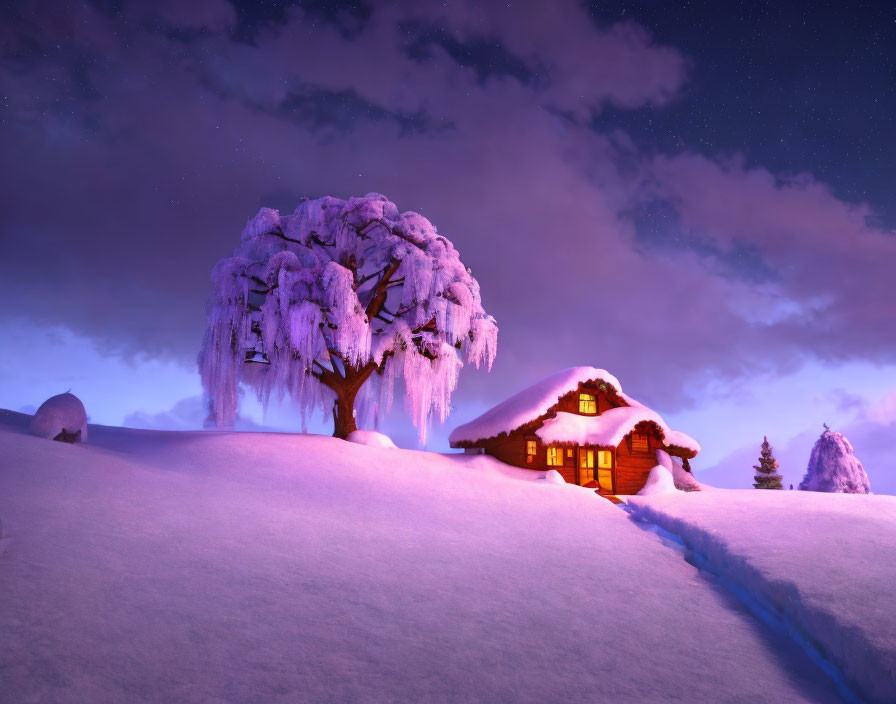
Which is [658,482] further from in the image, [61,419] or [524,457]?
[61,419]

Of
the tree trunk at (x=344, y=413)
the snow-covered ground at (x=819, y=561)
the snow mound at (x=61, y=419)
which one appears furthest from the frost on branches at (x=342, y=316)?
the snow-covered ground at (x=819, y=561)

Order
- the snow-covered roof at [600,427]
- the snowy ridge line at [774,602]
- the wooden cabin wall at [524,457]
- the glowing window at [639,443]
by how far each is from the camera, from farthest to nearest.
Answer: the glowing window at [639,443], the wooden cabin wall at [524,457], the snow-covered roof at [600,427], the snowy ridge line at [774,602]

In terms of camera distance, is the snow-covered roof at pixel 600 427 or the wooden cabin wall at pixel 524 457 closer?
the snow-covered roof at pixel 600 427

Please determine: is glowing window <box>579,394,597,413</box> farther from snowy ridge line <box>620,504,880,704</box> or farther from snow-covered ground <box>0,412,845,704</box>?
snowy ridge line <box>620,504,880,704</box>

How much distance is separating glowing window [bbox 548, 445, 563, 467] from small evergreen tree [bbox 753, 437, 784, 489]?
13968 mm

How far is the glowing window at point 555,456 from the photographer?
62.7 ft

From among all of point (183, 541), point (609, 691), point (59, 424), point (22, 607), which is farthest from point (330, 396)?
point (609, 691)

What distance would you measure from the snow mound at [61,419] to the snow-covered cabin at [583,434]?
1200cm

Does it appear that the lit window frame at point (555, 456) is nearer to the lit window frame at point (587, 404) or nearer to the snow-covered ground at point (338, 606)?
the lit window frame at point (587, 404)

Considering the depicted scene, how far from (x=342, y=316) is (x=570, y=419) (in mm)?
8612

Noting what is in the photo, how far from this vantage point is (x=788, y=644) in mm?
5141

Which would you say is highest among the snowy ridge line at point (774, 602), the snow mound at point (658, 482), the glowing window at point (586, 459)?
the glowing window at point (586, 459)

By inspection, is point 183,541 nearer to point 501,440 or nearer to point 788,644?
point 788,644

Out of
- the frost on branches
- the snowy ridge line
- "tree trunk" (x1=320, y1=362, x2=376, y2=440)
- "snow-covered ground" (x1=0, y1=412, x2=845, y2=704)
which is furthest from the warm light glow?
the snowy ridge line
